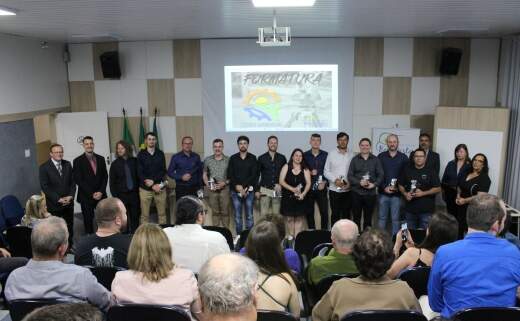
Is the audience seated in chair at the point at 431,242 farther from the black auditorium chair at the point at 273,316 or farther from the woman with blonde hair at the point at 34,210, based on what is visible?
the woman with blonde hair at the point at 34,210

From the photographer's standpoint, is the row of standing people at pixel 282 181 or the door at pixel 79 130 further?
the door at pixel 79 130

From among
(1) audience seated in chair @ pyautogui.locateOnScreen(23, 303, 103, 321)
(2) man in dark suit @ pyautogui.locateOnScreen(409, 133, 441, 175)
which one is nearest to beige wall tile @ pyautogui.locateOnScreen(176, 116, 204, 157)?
(2) man in dark suit @ pyautogui.locateOnScreen(409, 133, 441, 175)

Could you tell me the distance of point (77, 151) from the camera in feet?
24.3

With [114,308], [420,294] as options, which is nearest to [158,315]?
[114,308]

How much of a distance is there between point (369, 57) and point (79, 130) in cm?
501

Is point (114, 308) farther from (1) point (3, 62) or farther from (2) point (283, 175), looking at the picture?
(1) point (3, 62)

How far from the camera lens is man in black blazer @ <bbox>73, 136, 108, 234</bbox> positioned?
6.09 meters

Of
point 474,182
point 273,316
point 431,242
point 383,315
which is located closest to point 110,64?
point 474,182

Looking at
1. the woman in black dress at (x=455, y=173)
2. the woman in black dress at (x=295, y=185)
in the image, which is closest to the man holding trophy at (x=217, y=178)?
the woman in black dress at (x=295, y=185)

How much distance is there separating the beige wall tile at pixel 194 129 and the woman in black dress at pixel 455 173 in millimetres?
3878

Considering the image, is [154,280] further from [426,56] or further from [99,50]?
[426,56]

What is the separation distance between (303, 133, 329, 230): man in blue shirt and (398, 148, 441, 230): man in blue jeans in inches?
42.9

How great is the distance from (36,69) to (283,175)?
13.7 feet

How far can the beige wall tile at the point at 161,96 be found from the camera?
7.39 metres
